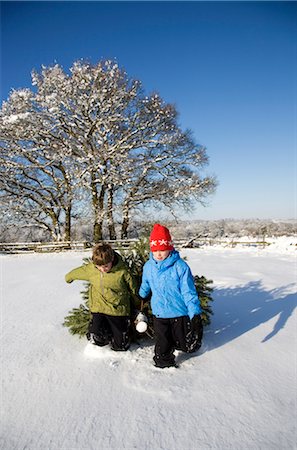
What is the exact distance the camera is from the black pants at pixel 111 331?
2.97 m

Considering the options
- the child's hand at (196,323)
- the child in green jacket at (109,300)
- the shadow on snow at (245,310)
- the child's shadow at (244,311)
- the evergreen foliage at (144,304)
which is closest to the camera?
the child's hand at (196,323)

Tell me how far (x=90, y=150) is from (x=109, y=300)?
13751mm

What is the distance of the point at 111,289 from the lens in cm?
302

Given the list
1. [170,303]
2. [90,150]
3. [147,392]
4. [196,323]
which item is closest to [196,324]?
[196,323]

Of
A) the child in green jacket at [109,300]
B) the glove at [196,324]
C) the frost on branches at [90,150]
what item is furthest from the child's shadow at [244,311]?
the frost on branches at [90,150]

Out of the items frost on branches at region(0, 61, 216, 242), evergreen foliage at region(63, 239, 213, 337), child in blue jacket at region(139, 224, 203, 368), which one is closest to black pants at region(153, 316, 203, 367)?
child in blue jacket at region(139, 224, 203, 368)

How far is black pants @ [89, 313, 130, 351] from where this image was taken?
297 centimetres

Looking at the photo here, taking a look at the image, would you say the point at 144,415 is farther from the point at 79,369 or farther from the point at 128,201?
the point at 128,201

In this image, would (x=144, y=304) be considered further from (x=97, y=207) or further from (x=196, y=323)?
(x=97, y=207)

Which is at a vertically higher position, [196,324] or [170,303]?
[170,303]

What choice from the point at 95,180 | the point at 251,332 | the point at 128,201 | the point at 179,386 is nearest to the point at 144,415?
the point at 179,386

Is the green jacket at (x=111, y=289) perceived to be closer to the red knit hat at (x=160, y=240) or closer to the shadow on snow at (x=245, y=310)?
the red knit hat at (x=160, y=240)

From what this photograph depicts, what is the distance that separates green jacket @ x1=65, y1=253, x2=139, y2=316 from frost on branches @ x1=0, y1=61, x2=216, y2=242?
1259 cm

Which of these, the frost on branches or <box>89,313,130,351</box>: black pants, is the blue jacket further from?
the frost on branches
